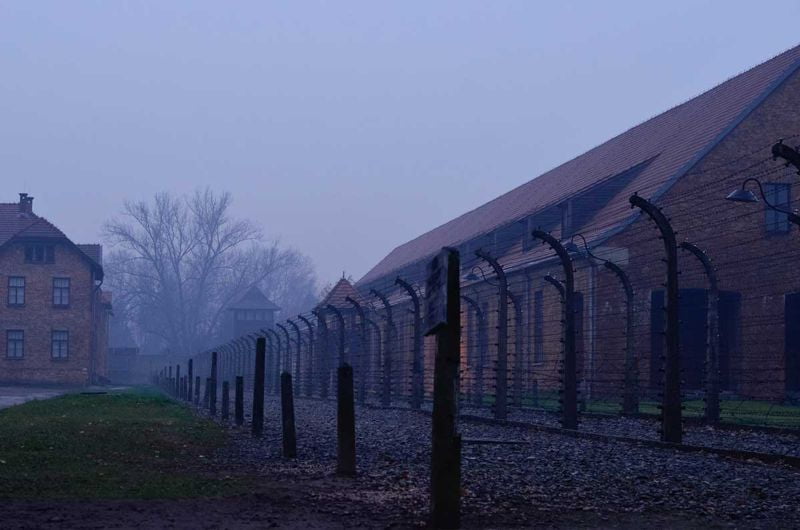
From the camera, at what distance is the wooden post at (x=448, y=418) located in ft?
19.8

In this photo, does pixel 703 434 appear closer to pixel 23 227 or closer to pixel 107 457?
pixel 107 457

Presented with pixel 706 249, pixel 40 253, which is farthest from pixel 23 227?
pixel 706 249

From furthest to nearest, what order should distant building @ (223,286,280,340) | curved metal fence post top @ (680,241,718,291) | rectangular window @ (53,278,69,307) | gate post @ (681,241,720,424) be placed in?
distant building @ (223,286,280,340) < rectangular window @ (53,278,69,307) < gate post @ (681,241,720,424) < curved metal fence post top @ (680,241,718,291)

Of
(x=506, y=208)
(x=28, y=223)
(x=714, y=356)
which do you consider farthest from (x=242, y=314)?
(x=714, y=356)

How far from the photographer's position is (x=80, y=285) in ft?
182

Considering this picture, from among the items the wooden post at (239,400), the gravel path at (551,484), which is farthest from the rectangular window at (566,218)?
the gravel path at (551,484)

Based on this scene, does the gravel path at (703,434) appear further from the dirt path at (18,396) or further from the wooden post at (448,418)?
the dirt path at (18,396)

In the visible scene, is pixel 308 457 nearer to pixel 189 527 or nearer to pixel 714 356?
pixel 189 527

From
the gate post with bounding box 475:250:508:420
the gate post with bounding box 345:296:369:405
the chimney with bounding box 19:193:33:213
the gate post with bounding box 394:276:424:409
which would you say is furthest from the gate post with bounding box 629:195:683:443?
the chimney with bounding box 19:193:33:213

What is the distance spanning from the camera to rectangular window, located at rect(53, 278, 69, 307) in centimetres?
5525

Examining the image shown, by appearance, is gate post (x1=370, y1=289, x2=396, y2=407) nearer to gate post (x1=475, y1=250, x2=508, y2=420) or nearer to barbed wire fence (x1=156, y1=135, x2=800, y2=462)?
barbed wire fence (x1=156, y1=135, x2=800, y2=462)

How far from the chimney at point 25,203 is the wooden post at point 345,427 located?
52598 millimetres

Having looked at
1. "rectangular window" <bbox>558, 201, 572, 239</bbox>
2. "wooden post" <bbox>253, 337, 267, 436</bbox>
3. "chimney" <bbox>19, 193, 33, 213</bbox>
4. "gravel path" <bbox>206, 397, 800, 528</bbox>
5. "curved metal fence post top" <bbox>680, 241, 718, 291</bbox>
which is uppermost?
"chimney" <bbox>19, 193, 33, 213</bbox>

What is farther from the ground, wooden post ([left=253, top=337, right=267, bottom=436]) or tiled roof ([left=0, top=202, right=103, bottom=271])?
tiled roof ([left=0, top=202, right=103, bottom=271])
